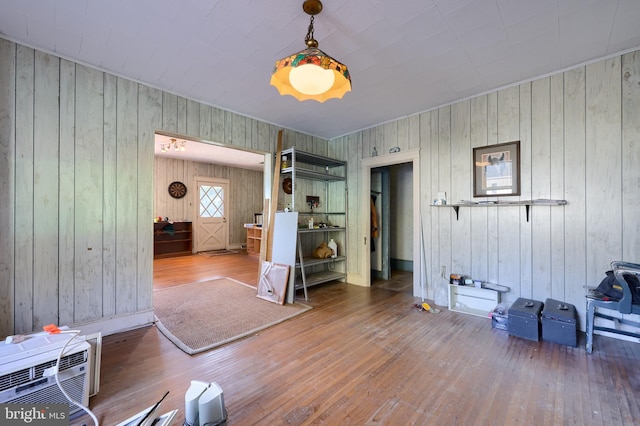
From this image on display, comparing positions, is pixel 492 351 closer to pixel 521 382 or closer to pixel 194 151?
pixel 521 382

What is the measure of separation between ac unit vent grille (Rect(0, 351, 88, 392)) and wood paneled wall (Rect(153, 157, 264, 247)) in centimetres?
591

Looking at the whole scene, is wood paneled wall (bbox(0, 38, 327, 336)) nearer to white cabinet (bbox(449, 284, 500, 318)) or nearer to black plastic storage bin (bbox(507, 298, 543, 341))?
white cabinet (bbox(449, 284, 500, 318))

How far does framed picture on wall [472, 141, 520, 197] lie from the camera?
296 centimetres

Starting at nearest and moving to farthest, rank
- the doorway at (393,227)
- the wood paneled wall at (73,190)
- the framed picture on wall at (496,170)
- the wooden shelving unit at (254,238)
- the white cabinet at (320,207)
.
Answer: the wood paneled wall at (73,190), the framed picture on wall at (496,170), the white cabinet at (320,207), the doorway at (393,227), the wooden shelving unit at (254,238)

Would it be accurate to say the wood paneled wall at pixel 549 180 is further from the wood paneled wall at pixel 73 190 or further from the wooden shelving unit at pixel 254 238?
the wooden shelving unit at pixel 254 238

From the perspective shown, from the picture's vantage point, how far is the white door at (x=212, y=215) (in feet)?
26.5

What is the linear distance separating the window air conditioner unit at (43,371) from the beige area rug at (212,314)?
790mm

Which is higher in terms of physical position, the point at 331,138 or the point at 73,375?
the point at 331,138

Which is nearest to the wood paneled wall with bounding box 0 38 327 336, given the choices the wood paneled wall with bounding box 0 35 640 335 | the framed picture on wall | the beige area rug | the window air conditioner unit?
the wood paneled wall with bounding box 0 35 640 335

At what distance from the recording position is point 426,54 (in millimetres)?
2377

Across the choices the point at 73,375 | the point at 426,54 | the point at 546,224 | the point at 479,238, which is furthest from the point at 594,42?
the point at 73,375

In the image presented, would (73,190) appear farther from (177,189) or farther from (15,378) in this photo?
(177,189)

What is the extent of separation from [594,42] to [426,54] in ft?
4.56

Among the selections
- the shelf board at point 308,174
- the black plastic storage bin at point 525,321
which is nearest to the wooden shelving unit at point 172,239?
the shelf board at point 308,174
